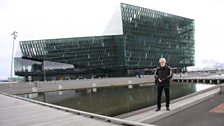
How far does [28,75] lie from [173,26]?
6162 cm

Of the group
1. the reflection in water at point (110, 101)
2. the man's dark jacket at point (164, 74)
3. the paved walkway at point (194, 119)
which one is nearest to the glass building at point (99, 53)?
the reflection in water at point (110, 101)

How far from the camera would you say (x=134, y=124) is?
6367 millimetres

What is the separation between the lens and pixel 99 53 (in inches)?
3725

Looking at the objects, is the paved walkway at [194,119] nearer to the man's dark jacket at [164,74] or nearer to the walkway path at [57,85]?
→ the man's dark jacket at [164,74]

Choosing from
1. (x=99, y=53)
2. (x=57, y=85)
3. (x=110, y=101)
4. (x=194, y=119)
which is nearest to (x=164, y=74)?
(x=194, y=119)

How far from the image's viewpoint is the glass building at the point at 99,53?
297ft

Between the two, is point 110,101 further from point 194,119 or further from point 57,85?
point 57,85

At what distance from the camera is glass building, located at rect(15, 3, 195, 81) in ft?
297

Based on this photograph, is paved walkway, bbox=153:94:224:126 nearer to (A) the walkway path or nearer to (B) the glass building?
(A) the walkway path

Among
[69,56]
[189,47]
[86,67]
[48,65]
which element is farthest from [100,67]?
[189,47]

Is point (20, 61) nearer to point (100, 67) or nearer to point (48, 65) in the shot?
point (48, 65)

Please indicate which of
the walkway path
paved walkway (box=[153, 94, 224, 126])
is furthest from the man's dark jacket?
the walkway path

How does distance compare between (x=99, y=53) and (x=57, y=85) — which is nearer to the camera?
(x=57, y=85)

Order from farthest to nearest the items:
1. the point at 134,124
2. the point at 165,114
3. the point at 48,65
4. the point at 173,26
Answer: the point at 173,26
the point at 48,65
the point at 165,114
the point at 134,124
